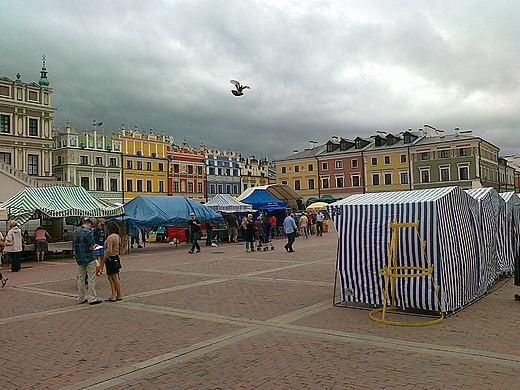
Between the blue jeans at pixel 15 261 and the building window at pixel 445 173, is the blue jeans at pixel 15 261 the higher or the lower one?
the lower one

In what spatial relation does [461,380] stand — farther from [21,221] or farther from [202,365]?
[21,221]

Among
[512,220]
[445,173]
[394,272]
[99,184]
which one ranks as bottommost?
[394,272]

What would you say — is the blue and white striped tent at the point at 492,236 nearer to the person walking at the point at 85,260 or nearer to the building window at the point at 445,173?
the person walking at the point at 85,260

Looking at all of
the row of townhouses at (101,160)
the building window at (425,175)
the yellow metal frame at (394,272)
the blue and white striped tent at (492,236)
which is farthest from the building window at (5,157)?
the building window at (425,175)

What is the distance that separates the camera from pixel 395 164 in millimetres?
67875

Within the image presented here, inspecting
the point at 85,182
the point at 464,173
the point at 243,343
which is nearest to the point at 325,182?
the point at 464,173

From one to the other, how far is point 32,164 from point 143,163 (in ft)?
78.3

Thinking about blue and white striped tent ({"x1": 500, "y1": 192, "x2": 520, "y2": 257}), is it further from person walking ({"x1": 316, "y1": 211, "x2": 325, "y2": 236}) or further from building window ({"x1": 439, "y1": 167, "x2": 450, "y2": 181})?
building window ({"x1": 439, "y1": 167, "x2": 450, "y2": 181})

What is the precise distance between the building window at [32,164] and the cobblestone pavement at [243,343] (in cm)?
3675

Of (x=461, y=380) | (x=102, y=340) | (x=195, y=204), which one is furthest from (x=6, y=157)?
(x=461, y=380)

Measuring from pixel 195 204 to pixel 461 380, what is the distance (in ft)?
75.4

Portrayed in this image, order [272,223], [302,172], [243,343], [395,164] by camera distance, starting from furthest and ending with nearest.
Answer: [302,172] < [395,164] < [272,223] < [243,343]

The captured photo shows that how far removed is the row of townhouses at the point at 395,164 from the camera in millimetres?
62312

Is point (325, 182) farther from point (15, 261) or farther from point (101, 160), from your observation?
point (15, 261)
